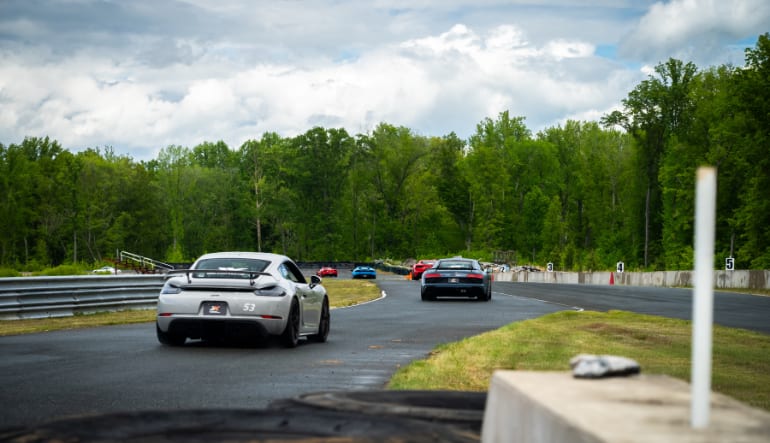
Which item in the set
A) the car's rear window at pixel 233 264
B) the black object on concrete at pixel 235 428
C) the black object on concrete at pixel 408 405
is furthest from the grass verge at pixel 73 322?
the black object on concrete at pixel 235 428

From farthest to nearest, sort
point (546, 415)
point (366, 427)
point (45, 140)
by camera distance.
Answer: point (45, 140) → point (366, 427) → point (546, 415)

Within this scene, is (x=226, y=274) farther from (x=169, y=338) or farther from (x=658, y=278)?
(x=658, y=278)

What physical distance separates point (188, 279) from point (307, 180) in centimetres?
12785

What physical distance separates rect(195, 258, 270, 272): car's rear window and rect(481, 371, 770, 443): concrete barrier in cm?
1031

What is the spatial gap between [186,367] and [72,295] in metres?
12.6

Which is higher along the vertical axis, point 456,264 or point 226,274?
point 456,264

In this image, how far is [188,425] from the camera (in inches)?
214

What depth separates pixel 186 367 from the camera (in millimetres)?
11836

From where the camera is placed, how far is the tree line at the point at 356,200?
123 meters

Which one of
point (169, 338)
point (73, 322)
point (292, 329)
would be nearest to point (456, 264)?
point (73, 322)

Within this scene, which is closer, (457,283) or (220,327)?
(220,327)

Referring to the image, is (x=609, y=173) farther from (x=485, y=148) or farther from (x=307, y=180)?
(x=307, y=180)

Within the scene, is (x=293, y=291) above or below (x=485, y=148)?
below

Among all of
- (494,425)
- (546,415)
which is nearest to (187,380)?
(494,425)
